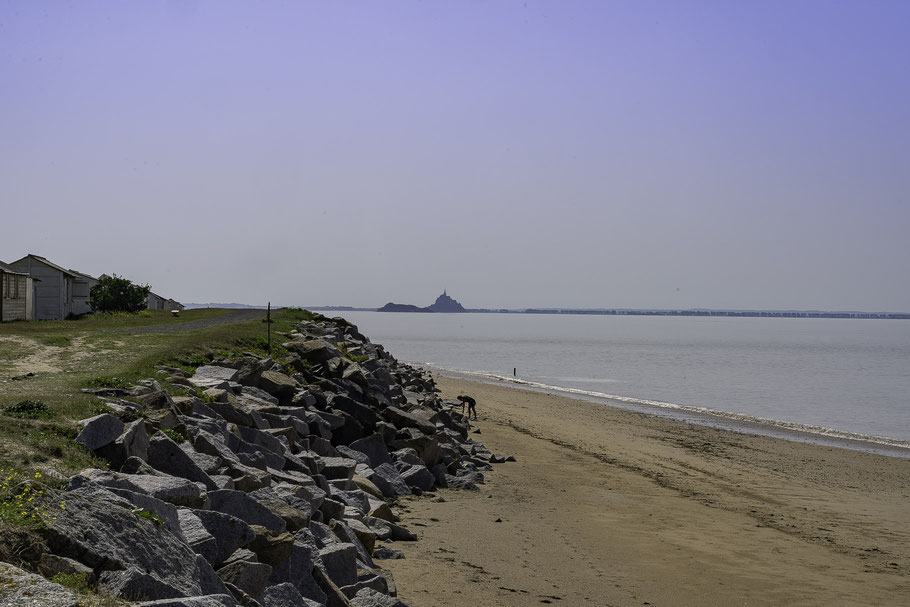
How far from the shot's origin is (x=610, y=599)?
9070 mm

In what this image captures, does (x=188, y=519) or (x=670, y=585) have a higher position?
(x=188, y=519)

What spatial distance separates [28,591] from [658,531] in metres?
10.8

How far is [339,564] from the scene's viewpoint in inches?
283

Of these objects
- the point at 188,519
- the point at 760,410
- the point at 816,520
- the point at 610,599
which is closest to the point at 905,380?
the point at 760,410

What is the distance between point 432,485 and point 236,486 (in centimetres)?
663

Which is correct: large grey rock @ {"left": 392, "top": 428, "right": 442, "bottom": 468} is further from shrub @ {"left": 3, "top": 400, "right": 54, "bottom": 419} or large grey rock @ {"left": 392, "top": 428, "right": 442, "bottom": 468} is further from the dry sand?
shrub @ {"left": 3, "top": 400, "right": 54, "bottom": 419}

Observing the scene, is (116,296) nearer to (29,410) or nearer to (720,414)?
(720,414)

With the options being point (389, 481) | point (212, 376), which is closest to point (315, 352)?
point (212, 376)

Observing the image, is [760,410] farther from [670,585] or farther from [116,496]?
[116,496]

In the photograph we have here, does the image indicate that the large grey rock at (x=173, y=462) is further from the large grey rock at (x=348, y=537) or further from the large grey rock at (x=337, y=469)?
the large grey rock at (x=337, y=469)

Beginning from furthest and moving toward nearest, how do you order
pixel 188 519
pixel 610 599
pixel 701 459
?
pixel 701 459, pixel 610 599, pixel 188 519

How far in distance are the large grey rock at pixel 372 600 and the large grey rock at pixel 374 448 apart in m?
6.37

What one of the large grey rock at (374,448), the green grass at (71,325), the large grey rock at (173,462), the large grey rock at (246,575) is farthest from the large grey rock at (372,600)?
the green grass at (71,325)

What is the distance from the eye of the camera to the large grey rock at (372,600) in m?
6.94
